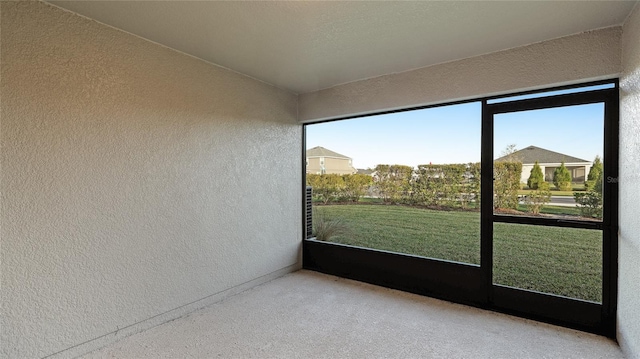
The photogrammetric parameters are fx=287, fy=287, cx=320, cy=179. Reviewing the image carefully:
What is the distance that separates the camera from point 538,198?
255 cm

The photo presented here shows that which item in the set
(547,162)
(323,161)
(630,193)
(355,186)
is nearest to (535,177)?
(547,162)

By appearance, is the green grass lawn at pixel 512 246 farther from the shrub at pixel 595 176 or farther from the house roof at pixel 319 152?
the house roof at pixel 319 152

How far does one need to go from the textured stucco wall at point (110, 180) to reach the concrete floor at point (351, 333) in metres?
0.31

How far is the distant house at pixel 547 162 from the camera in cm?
238

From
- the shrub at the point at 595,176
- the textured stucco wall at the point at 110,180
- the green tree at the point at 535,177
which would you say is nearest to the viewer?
the textured stucco wall at the point at 110,180

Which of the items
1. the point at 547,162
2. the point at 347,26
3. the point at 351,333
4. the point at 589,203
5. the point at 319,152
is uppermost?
the point at 347,26

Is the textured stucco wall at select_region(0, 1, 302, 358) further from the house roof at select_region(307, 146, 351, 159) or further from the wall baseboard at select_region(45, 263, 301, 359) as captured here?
the house roof at select_region(307, 146, 351, 159)

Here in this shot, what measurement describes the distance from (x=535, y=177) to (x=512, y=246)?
0.67 metres

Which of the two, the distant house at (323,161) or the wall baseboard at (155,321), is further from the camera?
the distant house at (323,161)

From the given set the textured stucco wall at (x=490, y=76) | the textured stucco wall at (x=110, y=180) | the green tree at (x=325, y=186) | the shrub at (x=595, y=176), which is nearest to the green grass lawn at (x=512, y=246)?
the shrub at (x=595, y=176)

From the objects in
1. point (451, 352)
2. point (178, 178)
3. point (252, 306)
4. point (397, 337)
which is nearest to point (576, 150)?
point (451, 352)

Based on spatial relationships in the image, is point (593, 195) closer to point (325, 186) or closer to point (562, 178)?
point (562, 178)

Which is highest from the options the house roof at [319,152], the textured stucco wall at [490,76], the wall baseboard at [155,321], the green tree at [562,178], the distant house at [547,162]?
the textured stucco wall at [490,76]

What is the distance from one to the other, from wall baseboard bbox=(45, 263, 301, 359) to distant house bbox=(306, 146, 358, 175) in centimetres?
152
